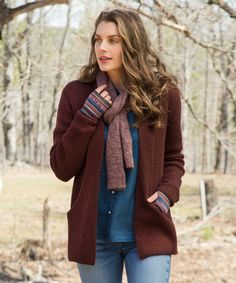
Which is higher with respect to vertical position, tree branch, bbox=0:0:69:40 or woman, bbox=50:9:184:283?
tree branch, bbox=0:0:69:40

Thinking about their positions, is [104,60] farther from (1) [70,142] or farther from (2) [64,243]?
(2) [64,243]

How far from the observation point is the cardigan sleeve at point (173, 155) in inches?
98.4

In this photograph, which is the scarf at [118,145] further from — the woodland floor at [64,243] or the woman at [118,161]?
the woodland floor at [64,243]

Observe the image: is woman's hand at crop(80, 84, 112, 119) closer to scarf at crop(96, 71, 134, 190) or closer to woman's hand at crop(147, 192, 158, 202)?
scarf at crop(96, 71, 134, 190)

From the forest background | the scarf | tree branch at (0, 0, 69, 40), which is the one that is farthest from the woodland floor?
the scarf

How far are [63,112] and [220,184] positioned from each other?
18.0 meters

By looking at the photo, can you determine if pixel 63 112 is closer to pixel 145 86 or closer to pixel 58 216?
pixel 145 86

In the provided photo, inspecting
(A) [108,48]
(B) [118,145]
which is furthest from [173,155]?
(A) [108,48]

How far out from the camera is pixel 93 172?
236 centimetres

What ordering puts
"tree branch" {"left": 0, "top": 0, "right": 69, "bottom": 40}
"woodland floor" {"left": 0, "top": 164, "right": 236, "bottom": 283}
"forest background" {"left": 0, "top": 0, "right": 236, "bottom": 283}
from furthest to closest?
1. "woodland floor" {"left": 0, "top": 164, "right": 236, "bottom": 283}
2. "forest background" {"left": 0, "top": 0, "right": 236, "bottom": 283}
3. "tree branch" {"left": 0, "top": 0, "right": 69, "bottom": 40}

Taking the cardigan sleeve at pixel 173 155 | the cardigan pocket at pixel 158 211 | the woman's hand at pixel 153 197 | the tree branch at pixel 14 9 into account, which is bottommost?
the cardigan pocket at pixel 158 211

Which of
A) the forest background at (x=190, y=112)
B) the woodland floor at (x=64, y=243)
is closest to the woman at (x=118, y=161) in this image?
the forest background at (x=190, y=112)

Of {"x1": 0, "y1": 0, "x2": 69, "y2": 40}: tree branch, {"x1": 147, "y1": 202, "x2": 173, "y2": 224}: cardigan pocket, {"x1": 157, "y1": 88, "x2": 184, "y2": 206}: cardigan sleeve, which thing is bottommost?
{"x1": 147, "y1": 202, "x2": 173, "y2": 224}: cardigan pocket

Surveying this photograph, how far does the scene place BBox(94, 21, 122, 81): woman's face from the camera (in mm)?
2404
